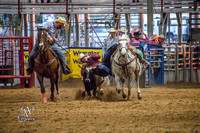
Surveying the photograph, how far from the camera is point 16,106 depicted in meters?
9.59

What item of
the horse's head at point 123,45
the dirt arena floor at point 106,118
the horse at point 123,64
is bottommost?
the dirt arena floor at point 106,118

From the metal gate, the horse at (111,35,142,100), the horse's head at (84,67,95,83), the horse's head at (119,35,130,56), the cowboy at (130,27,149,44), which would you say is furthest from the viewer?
the metal gate

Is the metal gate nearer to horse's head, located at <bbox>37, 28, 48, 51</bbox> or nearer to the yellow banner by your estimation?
the yellow banner

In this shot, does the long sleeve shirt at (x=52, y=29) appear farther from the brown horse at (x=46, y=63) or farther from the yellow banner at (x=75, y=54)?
the yellow banner at (x=75, y=54)

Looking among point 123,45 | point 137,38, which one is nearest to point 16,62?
point 137,38

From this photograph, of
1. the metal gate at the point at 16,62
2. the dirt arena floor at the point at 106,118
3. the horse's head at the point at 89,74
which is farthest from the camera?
the metal gate at the point at 16,62

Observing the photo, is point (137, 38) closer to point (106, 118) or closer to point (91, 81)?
point (91, 81)

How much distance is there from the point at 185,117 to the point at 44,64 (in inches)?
180

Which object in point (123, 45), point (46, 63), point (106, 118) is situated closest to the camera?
point (106, 118)

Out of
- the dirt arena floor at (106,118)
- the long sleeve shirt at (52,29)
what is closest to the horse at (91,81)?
the long sleeve shirt at (52,29)

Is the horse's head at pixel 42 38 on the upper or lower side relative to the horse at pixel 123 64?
upper

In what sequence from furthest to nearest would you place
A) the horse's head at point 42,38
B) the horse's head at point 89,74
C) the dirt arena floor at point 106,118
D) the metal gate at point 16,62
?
the metal gate at point 16,62
the horse's head at point 89,74
the horse's head at point 42,38
the dirt arena floor at point 106,118

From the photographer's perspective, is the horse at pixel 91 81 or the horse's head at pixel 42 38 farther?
the horse at pixel 91 81

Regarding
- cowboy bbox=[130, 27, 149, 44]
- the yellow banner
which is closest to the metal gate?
the yellow banner
